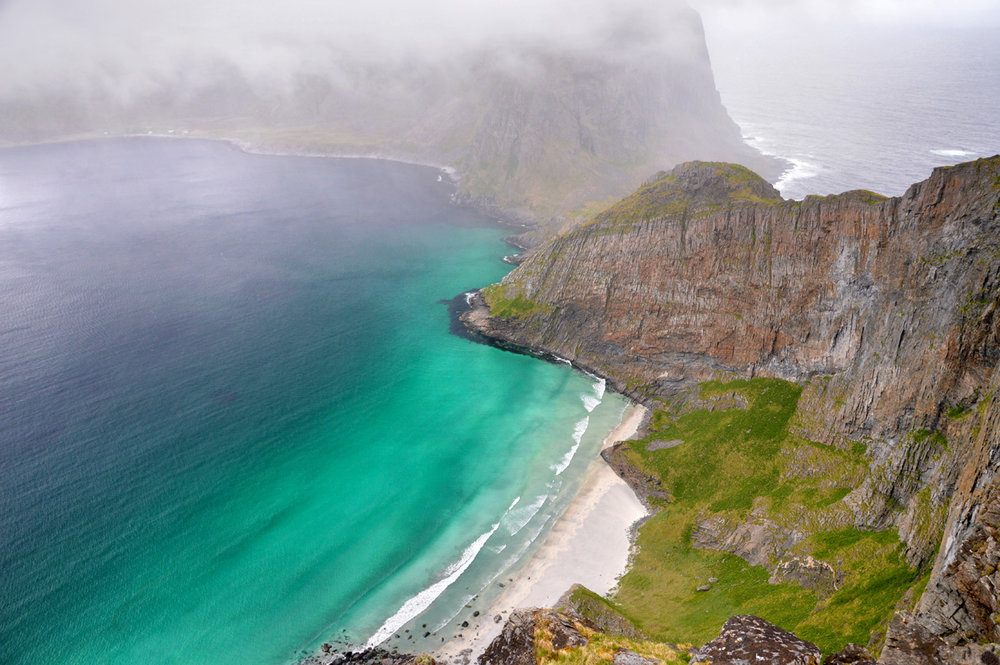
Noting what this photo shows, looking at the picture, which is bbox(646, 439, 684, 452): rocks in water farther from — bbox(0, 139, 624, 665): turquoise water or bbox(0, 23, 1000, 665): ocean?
bbox(0, 139, 624, 665): turquoise water

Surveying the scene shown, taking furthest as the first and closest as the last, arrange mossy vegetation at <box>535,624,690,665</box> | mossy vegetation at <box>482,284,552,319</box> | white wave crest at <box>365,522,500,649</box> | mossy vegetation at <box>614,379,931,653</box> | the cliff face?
mossy vegetation at <box>482,284,552,319</box>
white wave crest at <box>365,522,500,649</box>
mossy vegetation at <box>614,379,931,653</box>
the cliff face
mossy vegetation at <box>535,624,690,665</box>

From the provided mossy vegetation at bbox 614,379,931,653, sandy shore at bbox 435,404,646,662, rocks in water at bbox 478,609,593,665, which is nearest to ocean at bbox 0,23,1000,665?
sandy shore at bbox 435,404,646,662

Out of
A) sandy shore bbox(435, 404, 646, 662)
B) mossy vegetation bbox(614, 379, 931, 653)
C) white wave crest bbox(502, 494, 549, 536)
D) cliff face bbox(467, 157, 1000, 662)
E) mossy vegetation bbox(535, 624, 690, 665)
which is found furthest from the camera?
white wave crest bbox(502, 494, 549, 536)

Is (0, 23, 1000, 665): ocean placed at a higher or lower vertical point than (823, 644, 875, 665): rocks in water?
lower

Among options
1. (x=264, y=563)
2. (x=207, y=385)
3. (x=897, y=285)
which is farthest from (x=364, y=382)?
(x=897, y=285)

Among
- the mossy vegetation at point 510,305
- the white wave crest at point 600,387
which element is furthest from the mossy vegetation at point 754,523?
the mossy vegetation at point 510,305

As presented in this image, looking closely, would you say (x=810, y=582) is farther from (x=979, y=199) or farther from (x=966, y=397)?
(x=979, y=199)

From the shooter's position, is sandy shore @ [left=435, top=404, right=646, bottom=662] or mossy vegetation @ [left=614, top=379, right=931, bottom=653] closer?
mossy vegetation @ [left=614, top=379, right=931, bottom=653]
